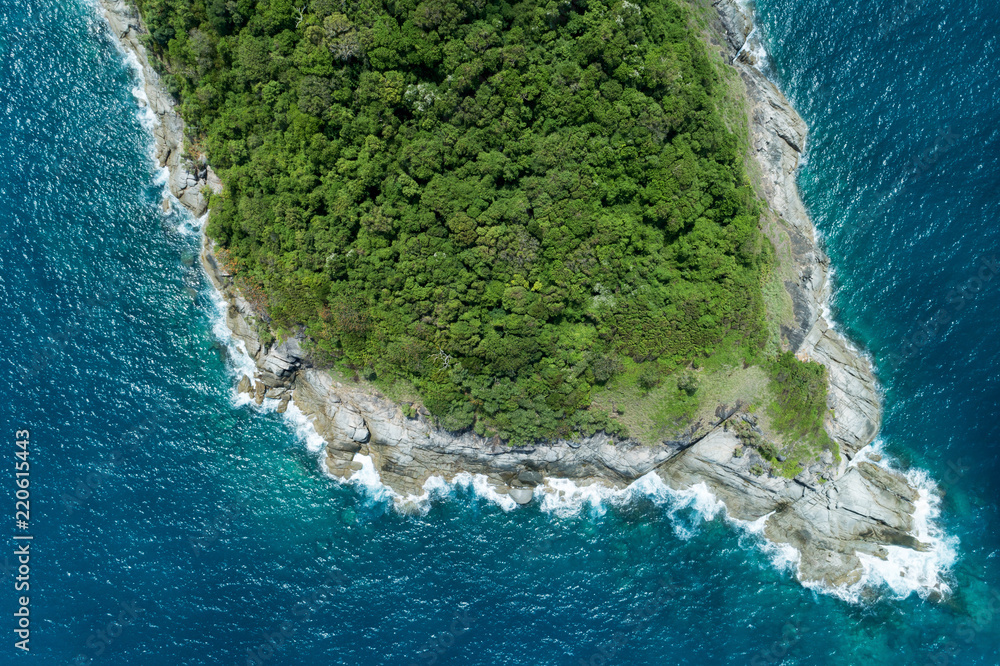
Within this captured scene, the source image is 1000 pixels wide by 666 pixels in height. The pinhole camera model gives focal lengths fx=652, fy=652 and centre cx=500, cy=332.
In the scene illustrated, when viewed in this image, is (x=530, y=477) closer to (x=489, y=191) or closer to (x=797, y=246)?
(x=489, y=191)

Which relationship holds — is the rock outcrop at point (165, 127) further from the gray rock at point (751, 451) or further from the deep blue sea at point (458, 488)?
the gray rock at point (751, 451)

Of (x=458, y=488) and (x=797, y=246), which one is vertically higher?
(x=797, y=246)

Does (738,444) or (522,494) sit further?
(522,494)

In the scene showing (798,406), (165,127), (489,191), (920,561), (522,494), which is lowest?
(522,494)

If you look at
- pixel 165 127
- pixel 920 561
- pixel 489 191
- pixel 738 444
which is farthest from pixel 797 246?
pixel 165 127

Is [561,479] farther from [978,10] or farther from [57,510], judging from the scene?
[978,10]

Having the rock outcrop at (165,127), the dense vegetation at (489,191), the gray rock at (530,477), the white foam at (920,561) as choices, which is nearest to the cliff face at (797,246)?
the dense vegetation at (489,191)

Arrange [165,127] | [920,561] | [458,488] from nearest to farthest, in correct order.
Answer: [920,561] → [458,488] → [165,127]
